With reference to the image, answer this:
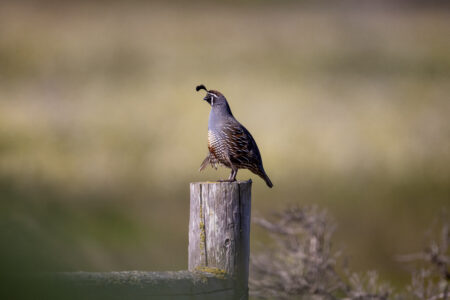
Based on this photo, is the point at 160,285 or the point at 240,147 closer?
the point at 160,285

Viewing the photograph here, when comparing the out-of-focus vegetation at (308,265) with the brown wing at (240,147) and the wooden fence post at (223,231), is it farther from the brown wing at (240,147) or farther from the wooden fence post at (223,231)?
the wooden fence post at (223,231)

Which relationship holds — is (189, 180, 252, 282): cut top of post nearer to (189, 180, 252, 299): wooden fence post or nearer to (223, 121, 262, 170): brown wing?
(189, 180, 252, 299): wooden fence post

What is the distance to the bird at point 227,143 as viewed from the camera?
3.60m

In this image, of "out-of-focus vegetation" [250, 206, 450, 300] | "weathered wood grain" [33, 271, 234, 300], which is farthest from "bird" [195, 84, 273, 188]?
"out-of-focus vegetation" [250, 206, 450, 300]

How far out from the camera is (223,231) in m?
2.80

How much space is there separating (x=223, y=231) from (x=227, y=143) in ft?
2.84

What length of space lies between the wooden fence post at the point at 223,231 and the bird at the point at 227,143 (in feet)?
2.52

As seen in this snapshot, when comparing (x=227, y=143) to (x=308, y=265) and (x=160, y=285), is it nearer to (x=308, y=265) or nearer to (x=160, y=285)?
(x=160, y=285)

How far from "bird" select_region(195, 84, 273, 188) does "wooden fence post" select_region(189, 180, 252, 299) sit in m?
0.77

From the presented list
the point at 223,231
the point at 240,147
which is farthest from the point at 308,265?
the point at 223,231

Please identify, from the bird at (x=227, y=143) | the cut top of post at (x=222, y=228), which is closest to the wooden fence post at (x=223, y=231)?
the cut top of post at (x=222, y=228)

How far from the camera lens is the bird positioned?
11.8 feet

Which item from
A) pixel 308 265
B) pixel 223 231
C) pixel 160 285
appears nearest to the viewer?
pixel 160 285

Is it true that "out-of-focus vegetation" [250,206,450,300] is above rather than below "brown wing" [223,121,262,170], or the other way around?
below
